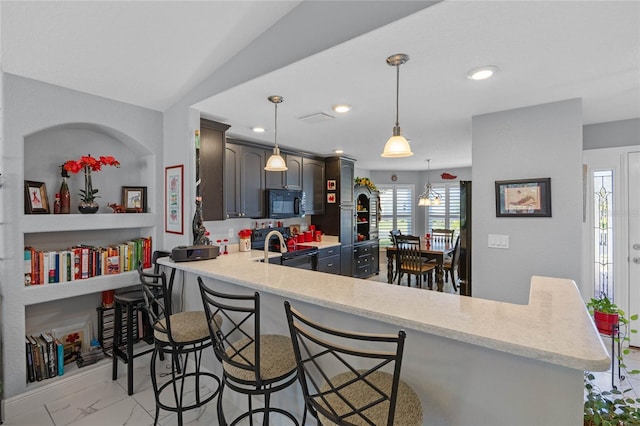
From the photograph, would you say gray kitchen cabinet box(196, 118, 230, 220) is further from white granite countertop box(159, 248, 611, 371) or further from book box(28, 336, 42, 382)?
book box(28, 336, 42, 382)

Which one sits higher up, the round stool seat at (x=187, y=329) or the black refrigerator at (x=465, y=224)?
the black refrigerator at (x=465, y=224)

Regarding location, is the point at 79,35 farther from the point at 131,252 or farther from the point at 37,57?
the point at 131,252

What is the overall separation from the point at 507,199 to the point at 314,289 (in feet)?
7.04

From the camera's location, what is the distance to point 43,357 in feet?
7.79

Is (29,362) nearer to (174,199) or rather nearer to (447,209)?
(174,199)

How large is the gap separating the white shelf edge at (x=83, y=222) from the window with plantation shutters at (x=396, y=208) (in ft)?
19.1

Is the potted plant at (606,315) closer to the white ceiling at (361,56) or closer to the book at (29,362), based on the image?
the white ceiling at (361,56)

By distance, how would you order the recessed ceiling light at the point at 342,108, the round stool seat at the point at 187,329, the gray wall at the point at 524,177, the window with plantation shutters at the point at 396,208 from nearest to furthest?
the round stool seat at the point at 187,329, the gray wall at the point at 524,177, the recessed ceiling light at the point at 342,108, the window with plantation shutters at the point at 396,208

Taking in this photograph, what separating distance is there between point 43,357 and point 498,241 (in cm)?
394

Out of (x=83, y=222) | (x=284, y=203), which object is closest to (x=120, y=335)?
(x=83, y=222)

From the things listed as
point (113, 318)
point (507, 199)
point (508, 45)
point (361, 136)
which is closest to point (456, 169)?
point (361, 136)

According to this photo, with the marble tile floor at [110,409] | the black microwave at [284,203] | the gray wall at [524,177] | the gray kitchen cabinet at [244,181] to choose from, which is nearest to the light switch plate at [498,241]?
the gray wall at [524,177]

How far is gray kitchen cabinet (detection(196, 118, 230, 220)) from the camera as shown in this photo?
3.12 metres

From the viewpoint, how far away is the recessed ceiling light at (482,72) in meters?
1.98
